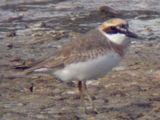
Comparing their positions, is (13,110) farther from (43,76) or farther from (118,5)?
(118,5)

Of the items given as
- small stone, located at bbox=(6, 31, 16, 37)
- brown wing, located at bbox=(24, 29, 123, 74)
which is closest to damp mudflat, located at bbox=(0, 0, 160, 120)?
small stone, located at bbox=(6, 31, 16, 37)

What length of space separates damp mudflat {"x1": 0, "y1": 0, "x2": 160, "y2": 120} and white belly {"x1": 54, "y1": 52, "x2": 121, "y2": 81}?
1.57ft

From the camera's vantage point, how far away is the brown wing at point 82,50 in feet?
29.2

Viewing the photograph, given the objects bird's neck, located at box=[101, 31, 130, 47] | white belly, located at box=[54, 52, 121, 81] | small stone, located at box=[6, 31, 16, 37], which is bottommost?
small stone, located at box=[6, 31, 16, 37]

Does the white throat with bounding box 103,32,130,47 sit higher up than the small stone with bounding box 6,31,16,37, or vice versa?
the white throat with bounding box 103,32,130,47

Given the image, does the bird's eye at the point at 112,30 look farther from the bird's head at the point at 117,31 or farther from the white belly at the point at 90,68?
the white belly at the point at 90,68

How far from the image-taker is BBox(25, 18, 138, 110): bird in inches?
346

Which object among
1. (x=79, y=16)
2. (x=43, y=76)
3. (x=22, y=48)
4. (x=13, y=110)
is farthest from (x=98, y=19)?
(x=13, y=110)

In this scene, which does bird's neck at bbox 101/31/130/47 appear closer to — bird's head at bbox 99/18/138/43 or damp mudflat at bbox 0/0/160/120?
bird's head at bbox 99/18/138/43

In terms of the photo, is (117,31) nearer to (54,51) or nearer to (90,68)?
(90,68)

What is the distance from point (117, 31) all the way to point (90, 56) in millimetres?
511

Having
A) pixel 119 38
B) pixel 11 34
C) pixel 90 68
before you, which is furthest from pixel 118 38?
pixel 11 34

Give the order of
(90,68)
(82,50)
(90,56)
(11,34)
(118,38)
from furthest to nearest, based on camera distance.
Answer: (11,34)
(118,38)
(82,50)
(90,56)
(90,68)

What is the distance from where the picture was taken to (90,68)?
28.8 ft
